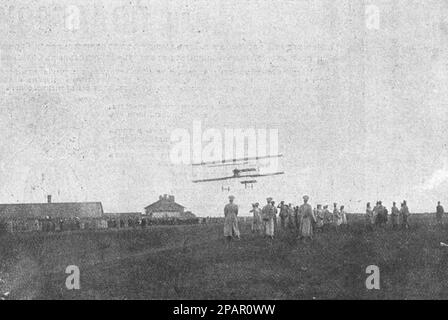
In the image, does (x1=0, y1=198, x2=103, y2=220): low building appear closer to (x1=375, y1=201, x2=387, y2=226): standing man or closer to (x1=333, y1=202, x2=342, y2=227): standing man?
(x1=333, y1=202, x2=342, y2=227): standing man

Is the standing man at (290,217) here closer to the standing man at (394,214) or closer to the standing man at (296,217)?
the standing man at (296,217)

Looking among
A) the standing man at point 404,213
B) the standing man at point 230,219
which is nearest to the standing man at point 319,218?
the standing man at point 404,213

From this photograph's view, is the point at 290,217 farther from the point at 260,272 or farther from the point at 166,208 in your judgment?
the point at 166,208

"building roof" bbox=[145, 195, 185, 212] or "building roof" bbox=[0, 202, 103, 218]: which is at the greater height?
"building roof" bbox=[145, 195, 185, 212]

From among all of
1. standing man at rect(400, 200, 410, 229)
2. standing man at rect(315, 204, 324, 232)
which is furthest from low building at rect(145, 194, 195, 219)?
standing man at rect(400, 200, 410, 229)

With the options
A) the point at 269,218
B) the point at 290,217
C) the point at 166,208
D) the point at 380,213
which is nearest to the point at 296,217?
the point at 290,217
